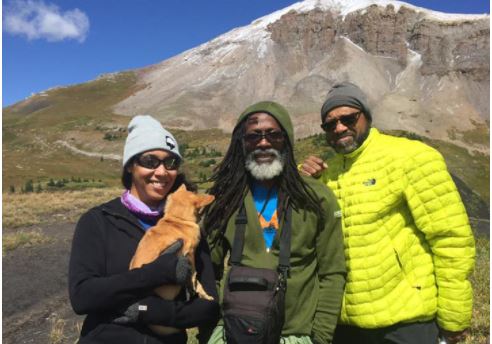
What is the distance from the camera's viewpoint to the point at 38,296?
10.0 m

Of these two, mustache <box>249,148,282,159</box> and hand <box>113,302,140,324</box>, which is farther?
mustache <box>249,148,282,159</box>

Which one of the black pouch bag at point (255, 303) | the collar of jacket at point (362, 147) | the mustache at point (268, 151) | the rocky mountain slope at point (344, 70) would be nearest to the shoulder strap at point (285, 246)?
the black pouch bag at point (255, 303)

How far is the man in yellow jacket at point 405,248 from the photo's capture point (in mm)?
3252

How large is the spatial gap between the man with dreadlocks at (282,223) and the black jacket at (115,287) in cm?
37

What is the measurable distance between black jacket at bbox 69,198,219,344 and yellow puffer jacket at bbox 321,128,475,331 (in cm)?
112

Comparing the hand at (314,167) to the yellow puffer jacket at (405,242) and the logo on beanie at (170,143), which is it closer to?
the yellow puffer jacket at (405,242)

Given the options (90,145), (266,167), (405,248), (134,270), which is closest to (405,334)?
(405,248)

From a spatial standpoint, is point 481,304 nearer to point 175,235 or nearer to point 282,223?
point 282,223

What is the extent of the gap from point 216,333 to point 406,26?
130183 mm

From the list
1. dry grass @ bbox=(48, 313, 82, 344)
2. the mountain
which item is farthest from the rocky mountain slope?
dry grass @ bbox=(48, 313, 82, 344)

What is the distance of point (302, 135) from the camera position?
8394 cm

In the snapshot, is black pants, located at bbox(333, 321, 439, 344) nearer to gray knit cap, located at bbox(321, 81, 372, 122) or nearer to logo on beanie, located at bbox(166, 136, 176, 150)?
gray knit cap, located at bbox(321, 81, 372, 122)

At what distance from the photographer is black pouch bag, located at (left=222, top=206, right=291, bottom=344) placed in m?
2.87

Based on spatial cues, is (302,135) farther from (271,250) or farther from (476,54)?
(271,250)
